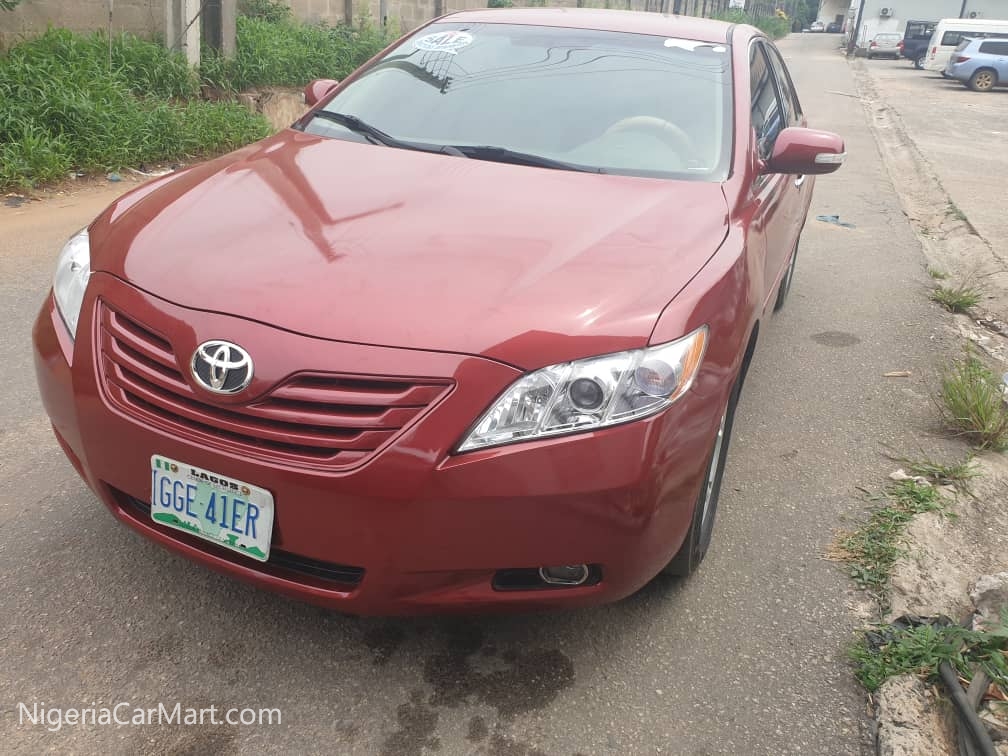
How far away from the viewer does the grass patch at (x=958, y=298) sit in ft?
16.5

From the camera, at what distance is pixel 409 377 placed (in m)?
1.69

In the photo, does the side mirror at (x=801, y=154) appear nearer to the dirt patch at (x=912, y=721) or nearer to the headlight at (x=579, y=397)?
the headlight at (x=579, y=397)

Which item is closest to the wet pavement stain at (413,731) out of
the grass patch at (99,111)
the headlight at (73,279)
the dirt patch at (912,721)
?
the dirt patch at (912,721)

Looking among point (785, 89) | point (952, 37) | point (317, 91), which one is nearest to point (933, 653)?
point (317, 91)

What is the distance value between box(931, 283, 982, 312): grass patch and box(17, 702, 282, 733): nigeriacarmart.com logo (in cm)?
457

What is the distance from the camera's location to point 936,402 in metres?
3.62

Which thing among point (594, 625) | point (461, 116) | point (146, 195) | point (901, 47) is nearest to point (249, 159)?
point (146, 195)

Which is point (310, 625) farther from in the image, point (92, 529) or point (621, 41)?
point (621, 41)

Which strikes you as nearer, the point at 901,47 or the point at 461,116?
the point at 461,116

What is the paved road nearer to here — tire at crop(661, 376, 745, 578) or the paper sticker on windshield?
the paper sticker on windshield

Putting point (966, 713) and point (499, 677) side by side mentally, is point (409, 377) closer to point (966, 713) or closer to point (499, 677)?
point (499, 677)

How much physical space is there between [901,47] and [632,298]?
36.6m

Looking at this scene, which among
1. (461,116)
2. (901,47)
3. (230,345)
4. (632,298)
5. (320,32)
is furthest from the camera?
(901,47)

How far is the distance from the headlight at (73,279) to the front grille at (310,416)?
16.7 inches
